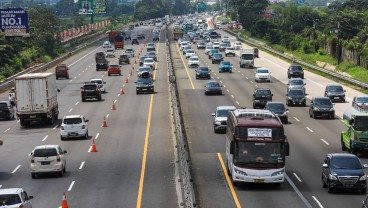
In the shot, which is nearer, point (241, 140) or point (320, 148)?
point (241, 140)

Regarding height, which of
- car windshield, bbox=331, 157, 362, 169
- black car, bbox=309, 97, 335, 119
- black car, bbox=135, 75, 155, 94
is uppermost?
car windshield, bbox=331, 157, 362, 169

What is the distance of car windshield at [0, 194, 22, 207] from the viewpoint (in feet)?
83.4

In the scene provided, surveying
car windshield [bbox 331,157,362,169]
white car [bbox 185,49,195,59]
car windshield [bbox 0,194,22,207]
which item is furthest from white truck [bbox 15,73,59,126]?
white car [bbox 185,49,195,59]

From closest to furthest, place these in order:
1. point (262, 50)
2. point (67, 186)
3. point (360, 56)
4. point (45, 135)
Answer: point (67, 186) < point (45, 135) < point (360, 56) < point (262, 50)

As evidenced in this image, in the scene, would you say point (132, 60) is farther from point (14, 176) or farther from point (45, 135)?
point (14, 176)

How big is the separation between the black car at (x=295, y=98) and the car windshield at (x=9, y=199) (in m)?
44.5

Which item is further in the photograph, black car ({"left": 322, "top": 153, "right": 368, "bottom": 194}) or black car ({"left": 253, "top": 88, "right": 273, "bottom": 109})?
black car ({"left": 253, "top": 88, "right": 273, "bottom": 109})

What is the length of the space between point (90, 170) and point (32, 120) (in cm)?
1941

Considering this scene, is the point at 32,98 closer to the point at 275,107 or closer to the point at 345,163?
the point at 275,107

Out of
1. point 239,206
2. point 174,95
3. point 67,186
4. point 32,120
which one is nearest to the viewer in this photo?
point 239,206

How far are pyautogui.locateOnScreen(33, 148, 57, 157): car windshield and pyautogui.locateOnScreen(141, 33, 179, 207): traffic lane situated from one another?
14.6 feet

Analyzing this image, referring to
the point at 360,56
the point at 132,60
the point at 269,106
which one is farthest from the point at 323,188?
the point at 132,60

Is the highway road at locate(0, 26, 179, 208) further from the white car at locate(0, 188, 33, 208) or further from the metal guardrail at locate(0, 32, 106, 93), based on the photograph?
the metal guardrail at locate(0, 32, 106, 93)

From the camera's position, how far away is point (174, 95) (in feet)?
205
